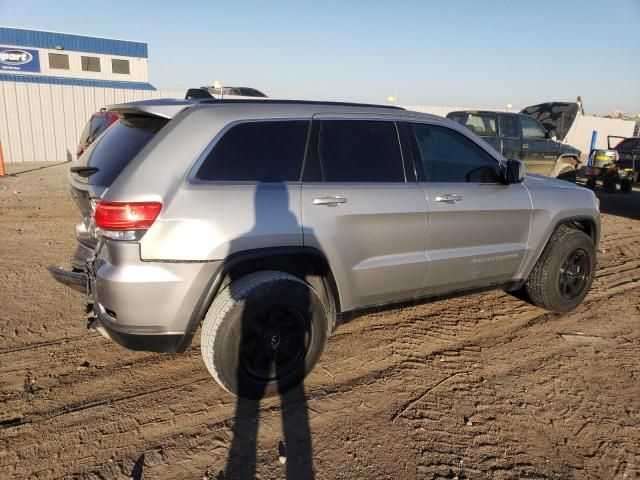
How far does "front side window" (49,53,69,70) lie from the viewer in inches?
1035

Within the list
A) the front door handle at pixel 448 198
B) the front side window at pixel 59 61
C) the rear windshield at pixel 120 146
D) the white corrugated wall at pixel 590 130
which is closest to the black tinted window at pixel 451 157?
the front door handle at pixel 448 198

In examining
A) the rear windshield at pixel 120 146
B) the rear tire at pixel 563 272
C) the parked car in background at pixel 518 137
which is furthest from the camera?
the parked car in background at pixel 518 137

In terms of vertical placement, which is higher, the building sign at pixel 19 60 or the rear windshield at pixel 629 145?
the building sign at pixel 19 60

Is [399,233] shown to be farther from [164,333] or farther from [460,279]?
[164,333]

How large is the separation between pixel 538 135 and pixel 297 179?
1044cm

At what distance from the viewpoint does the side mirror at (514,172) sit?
3.78 m

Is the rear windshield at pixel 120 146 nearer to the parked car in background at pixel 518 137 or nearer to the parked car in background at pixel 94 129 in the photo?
the parked car in background at pixel 94 129

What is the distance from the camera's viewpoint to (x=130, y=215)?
8.38ft

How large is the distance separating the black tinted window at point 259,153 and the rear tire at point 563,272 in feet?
8.66

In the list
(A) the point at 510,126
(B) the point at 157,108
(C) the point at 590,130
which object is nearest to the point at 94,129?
(B) the point at 157,108

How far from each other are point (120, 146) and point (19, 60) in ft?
95.2

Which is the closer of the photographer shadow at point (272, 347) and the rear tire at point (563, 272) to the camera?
the photographer shadow at point (272, 347)

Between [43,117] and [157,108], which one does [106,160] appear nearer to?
[157,108]

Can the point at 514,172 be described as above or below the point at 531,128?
below
